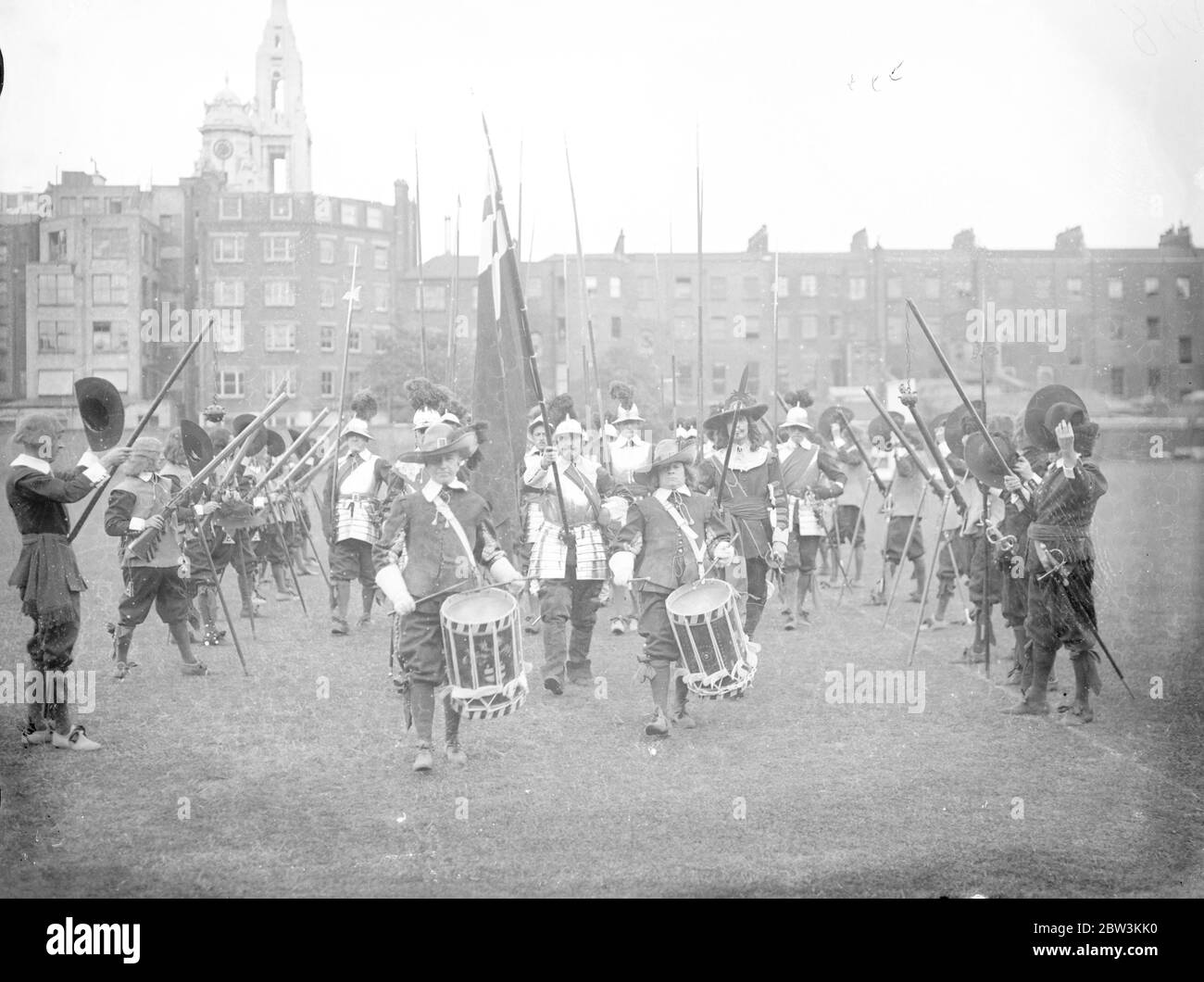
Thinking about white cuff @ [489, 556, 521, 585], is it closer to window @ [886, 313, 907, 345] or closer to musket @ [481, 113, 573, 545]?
musket @ [481, 113, 573, 545]

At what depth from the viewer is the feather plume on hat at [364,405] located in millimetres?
11695

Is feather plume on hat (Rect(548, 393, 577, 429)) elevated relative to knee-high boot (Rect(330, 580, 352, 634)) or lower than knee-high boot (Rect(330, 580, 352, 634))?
elevated

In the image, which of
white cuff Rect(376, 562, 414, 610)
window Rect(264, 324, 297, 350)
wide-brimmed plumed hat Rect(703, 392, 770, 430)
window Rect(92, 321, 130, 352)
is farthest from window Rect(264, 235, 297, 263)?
wide-brimmed plumed hat Rect(703, 392, 770, 430)

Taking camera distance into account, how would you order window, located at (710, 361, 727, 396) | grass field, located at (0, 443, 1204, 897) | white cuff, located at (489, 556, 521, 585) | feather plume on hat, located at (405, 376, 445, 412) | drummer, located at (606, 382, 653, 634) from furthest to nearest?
window, located at (710, 361, 727, 396), drummer, located at (606, 382, 653, 634), feather plume on hat, located at (405, 376, 445, 412), white cuff, located at (489, 556, 521, 585), grass field, located at (0, 443, 1204, 897)

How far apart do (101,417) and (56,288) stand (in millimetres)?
1319

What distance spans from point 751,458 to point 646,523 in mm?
2876

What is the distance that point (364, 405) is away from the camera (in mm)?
11781

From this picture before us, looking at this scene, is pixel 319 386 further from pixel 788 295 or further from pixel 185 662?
pixel 788 295

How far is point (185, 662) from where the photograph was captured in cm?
943

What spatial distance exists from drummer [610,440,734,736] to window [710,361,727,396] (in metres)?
41.2

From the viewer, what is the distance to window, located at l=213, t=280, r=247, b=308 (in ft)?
33.4

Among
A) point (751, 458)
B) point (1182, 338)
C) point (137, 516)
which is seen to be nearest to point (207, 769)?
point (137, 516)

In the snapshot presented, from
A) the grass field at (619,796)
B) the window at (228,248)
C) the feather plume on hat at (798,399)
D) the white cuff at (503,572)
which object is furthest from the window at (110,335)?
the feather plume on hat at (798,399)

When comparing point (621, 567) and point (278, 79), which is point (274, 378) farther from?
point (621, 567)
